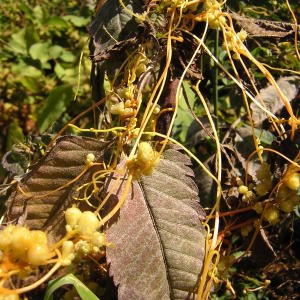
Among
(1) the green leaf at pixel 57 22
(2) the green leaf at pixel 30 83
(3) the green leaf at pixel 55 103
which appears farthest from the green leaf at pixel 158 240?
(1) the green leaf at pixel 57 22

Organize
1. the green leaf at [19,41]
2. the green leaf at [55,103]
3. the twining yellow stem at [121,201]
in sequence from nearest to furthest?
1. the twining yellow stem at [121,201]
2. the green leaf at [55,103]
3. the green leaf at [19,41]

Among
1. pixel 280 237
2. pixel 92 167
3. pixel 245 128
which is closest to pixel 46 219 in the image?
pixel 92 167

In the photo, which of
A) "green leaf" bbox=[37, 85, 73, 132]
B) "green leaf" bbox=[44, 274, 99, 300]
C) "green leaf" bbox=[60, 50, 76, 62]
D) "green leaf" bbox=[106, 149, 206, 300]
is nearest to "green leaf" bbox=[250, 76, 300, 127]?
"green leaf" bbox=[106, 149, 206, 300]

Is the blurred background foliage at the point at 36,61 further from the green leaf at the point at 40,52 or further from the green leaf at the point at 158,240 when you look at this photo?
the green leaf at the point at 158,240

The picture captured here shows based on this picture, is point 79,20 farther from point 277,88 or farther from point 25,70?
point 277,88

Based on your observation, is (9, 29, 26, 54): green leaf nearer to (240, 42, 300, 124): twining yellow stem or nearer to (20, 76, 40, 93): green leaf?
(20, 76, 40, 93): green leaf

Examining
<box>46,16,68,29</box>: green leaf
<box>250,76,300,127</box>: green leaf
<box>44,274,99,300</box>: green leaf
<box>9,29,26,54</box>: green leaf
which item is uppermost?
<box>250,76,300,127</box>: green leaf

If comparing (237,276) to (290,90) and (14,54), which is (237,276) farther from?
(14,54)
